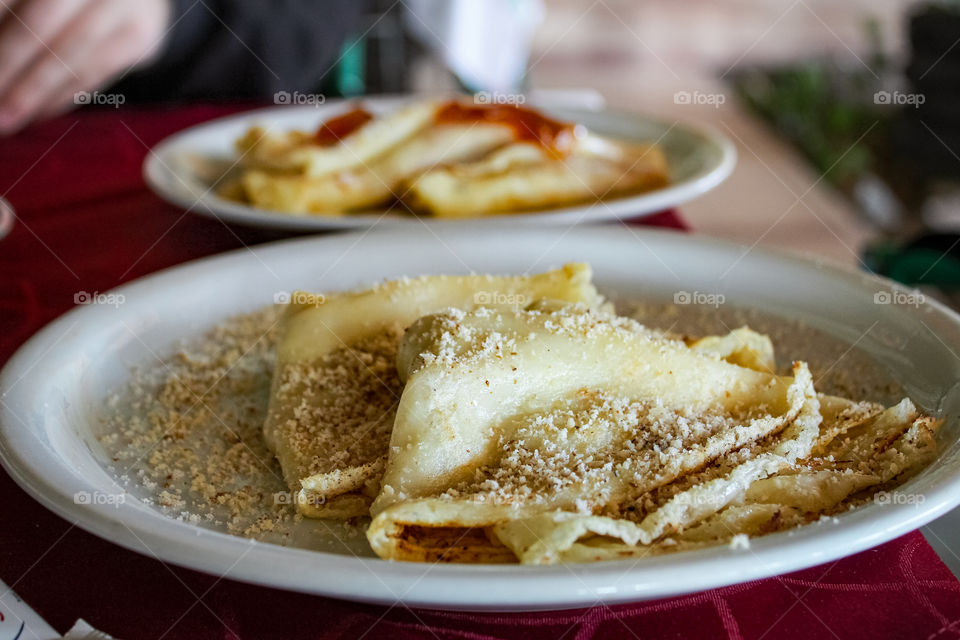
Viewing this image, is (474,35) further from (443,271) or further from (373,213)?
(443,271)

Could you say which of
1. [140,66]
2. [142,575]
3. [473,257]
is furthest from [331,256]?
[140,66]

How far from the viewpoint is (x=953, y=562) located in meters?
0.75

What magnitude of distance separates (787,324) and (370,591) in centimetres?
70

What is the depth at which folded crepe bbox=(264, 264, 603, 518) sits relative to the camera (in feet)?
2.58

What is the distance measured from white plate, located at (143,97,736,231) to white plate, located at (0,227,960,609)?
158mm

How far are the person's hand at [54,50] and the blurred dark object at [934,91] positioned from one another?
3.42 metres

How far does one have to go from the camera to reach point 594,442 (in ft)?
2.56

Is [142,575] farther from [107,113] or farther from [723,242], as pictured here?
[107,113]

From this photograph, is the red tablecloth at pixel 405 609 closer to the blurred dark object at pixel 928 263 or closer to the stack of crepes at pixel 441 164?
the stack of crepes at pixel 441 164

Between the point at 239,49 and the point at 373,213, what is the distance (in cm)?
121

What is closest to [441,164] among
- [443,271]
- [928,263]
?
[443,271]

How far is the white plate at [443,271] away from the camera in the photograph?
1.85 ft

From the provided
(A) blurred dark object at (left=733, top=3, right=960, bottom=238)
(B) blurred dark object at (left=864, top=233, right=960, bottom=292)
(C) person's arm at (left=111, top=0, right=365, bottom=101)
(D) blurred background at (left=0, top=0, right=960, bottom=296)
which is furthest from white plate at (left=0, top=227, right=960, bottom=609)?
(A) blurred dark object at (left=733, top=3, right=960, bottom=238)

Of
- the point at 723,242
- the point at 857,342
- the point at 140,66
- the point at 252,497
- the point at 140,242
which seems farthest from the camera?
the point at 140,66
